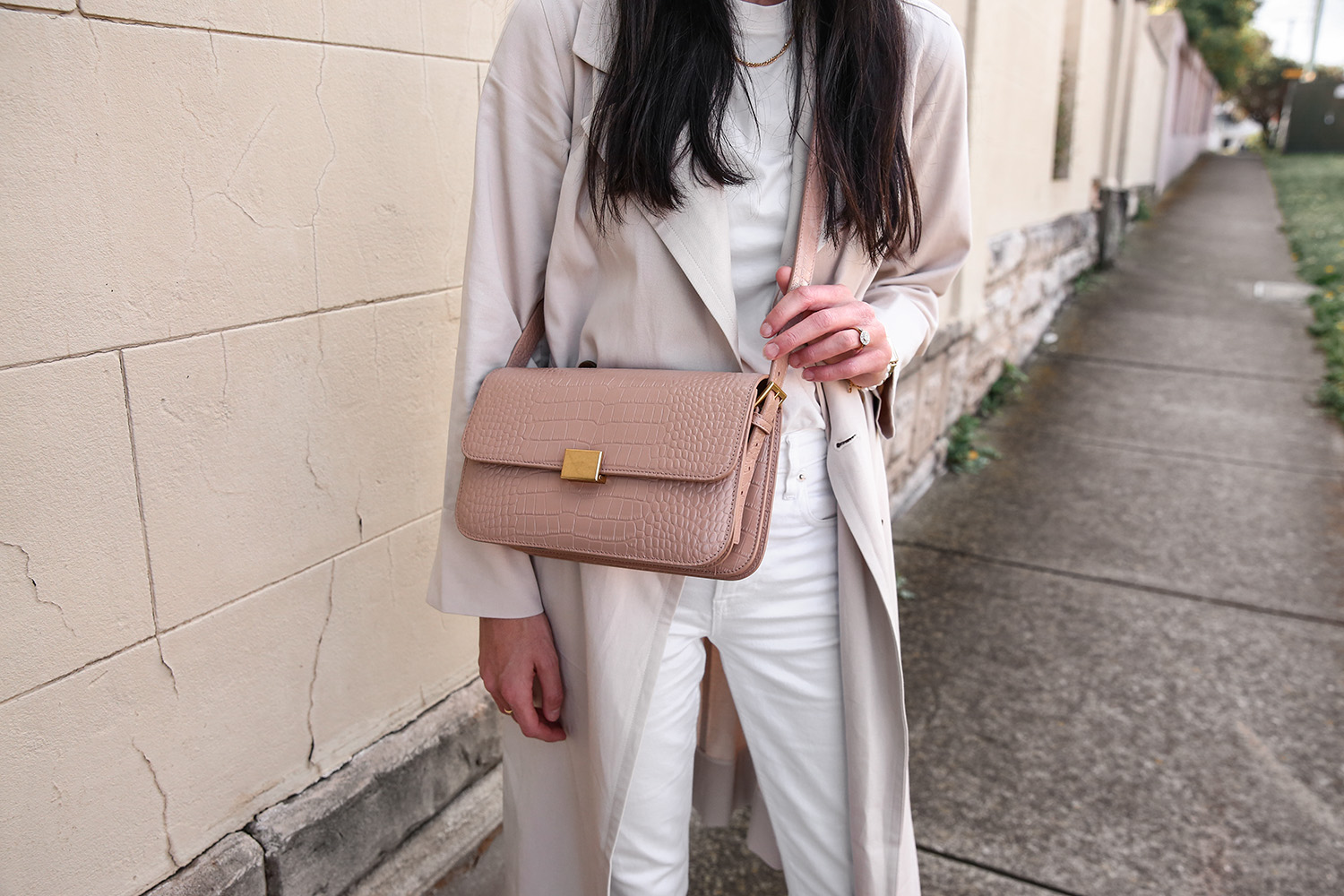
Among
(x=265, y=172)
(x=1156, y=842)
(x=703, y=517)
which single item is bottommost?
(x=1156, y=842)

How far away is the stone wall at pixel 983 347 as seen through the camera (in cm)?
370

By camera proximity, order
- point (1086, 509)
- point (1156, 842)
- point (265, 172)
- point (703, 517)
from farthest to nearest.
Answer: point (1086, 509)
point (1156, 842)
point (265, 172)
point (703, 517)

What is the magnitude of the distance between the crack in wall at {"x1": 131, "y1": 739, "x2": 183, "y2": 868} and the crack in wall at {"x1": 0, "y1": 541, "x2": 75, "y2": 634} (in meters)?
0.23

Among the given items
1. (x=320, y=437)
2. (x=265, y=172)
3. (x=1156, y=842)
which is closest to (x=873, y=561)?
(x=320, y=437)

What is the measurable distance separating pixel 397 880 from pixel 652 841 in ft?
2.85

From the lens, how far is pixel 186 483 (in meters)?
1.39

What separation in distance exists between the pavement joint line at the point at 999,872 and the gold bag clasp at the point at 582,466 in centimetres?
151

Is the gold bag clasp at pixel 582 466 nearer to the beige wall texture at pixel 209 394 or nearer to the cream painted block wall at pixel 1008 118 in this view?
the beige wall texture at pixel 209 394

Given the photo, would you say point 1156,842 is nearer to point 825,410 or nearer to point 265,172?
point 825,410

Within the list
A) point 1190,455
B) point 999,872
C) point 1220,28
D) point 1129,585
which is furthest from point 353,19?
point 1220,28

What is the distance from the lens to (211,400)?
1.40 metres

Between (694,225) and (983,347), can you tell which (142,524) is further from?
(983,347)

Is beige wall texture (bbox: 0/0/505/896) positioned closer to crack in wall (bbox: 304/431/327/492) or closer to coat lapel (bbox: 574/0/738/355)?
crack in wall (bbox: 304/431/327/492)

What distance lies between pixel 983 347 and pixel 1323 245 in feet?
26.2
